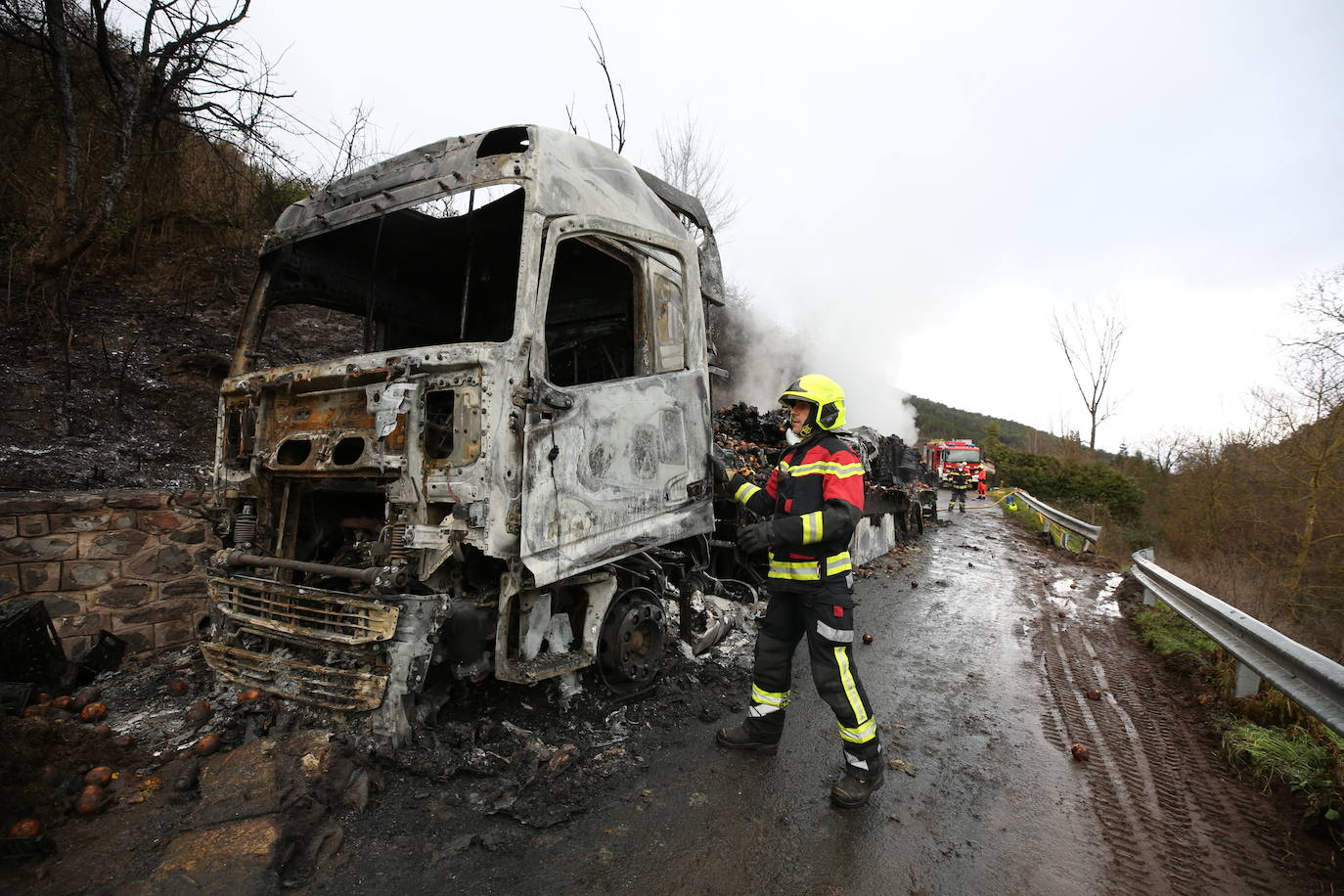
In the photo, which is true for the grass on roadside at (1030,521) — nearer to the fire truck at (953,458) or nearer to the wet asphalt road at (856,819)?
the fire truck at (953,458)

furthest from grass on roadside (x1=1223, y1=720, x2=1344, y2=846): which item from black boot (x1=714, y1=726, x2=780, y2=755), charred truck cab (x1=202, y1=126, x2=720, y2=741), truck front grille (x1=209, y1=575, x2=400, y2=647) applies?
truck front grille (x1=209, y1=575, x2=400, y2=647)

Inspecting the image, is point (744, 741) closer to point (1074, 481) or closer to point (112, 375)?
point (112, 375)

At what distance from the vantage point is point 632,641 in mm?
3410

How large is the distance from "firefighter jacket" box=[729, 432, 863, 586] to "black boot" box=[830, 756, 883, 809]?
0.85m

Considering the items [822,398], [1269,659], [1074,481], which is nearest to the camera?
[822,398]

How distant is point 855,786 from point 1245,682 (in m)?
2.81

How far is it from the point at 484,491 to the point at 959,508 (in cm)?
1809

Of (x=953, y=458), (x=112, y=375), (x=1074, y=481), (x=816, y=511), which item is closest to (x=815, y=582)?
(x=816, y=511)

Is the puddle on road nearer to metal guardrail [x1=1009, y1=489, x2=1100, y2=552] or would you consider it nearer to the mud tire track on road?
the mud tire track on road

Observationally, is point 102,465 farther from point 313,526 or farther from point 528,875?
point 528,875

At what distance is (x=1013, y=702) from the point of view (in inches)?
154

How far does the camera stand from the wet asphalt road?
216cm

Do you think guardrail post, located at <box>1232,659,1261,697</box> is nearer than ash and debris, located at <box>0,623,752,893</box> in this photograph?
No

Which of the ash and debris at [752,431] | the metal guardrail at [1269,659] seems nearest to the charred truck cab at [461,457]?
the metal guardrail at [1269,659]
